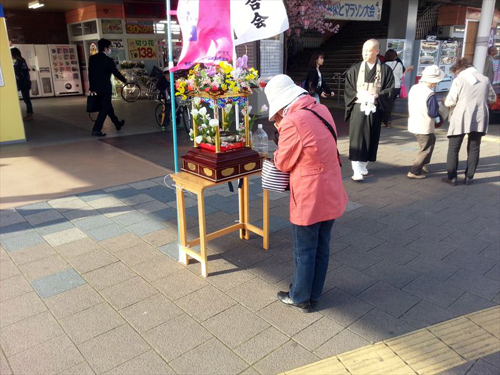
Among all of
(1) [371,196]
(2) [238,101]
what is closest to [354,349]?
(2) [238,101]

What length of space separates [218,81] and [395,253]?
2.15m

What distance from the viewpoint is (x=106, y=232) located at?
13.6 feet

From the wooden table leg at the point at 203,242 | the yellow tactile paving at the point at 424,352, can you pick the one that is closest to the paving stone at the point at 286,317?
the yellow tactile paving at the point at 424,352

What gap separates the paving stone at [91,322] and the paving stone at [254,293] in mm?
838

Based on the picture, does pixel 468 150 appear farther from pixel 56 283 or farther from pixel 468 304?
pixel 56 283

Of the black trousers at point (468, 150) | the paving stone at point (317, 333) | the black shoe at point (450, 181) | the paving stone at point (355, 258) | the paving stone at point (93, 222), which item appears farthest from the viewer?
the black shoe at point (450, 181)

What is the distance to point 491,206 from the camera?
4.77 meters

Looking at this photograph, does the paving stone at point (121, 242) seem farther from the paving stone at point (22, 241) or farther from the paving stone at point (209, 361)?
the paving stone at point (209, 361)

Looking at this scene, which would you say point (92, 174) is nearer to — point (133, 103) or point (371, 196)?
point (371, 196)

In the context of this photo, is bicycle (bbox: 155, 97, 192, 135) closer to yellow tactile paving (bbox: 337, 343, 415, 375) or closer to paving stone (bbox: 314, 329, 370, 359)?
paving stone (bbox: 314, 329, 370, 359)

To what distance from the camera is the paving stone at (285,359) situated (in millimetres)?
2350

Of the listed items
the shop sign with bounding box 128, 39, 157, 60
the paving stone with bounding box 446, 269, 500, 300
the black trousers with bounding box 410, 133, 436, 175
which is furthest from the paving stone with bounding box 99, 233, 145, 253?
the shop sign with bounding box 128, 39, 157, 60

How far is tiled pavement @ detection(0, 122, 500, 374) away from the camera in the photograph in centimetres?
250

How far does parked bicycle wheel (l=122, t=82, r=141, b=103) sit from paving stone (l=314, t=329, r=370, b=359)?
13869 mm
